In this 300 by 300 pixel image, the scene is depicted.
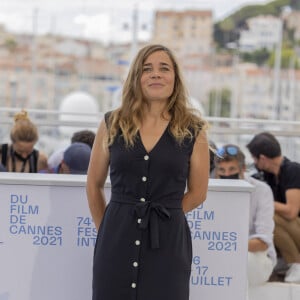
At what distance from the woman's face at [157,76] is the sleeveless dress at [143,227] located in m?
0.22

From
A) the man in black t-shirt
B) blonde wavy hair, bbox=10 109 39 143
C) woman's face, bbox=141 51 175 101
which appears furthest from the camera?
blonde wavy hair, bbox=10 109 39 143

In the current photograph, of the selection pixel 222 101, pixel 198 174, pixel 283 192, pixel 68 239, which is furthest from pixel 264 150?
pixel 222 101

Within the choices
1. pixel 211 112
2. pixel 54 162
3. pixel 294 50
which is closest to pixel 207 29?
pixel 294 50

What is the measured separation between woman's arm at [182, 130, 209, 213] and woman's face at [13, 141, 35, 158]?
241 cm

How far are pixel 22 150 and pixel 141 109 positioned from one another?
94.3 inches

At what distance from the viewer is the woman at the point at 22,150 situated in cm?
520

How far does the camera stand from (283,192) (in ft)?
16.2

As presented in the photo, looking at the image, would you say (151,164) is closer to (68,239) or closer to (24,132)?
(68,239)

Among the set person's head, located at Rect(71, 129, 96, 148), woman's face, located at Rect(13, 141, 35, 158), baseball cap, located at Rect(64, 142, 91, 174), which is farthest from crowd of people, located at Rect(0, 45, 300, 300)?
woman's face, located at Rect(13, 141, 35, 158)

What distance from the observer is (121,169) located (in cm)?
291

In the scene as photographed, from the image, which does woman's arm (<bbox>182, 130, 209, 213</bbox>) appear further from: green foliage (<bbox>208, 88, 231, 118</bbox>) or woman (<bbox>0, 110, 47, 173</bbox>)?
green foliage (<bbox>208, 88, 231, 118</bbox>)

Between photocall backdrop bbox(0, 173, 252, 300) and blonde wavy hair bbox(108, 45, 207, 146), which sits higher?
blonde wavy hair bbox(108, 45, 207, 146)

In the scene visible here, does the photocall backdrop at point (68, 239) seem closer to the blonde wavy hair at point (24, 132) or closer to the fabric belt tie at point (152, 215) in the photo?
the fabric belt tie at point (152, 215)

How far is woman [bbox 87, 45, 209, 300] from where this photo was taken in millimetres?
2906
